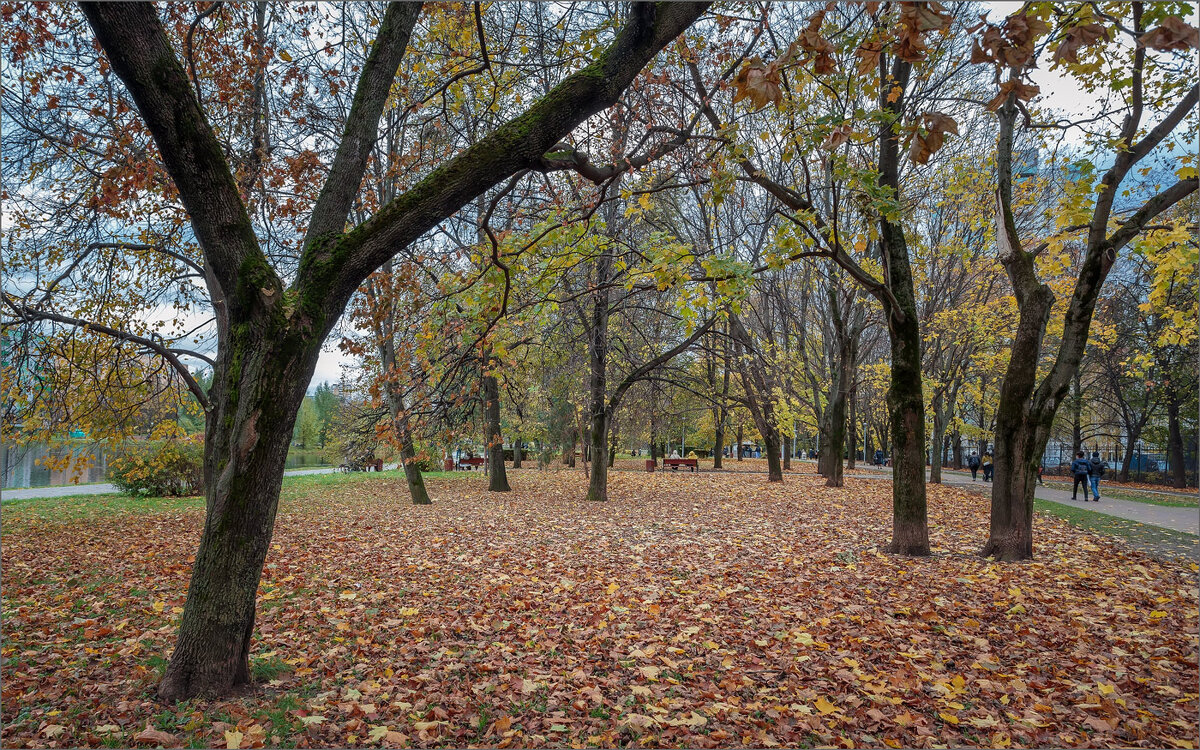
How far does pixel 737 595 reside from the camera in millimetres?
6043

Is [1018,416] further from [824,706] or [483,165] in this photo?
[483,165]

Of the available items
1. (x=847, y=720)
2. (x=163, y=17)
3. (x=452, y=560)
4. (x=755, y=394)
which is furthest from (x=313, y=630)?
(x=755, y=394)

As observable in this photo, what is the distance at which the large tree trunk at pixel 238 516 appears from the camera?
3.67 m

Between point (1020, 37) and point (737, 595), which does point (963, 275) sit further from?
point (1020, 37)

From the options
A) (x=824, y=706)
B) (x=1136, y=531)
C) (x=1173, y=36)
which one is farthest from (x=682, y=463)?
(x=1173, y=36)

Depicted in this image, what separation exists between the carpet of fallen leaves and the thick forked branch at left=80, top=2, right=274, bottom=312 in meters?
2.64

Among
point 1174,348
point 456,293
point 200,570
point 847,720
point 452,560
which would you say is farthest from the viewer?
point 1174,348

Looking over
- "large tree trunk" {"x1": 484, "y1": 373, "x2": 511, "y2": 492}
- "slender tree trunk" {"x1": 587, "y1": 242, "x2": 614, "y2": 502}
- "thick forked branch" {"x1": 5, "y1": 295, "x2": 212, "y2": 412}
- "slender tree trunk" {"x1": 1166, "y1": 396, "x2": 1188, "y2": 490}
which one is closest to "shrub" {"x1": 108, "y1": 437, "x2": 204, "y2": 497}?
"large tree trunk" {"x1": 484, "y1": 373, "x2": 511, "y2": 492}

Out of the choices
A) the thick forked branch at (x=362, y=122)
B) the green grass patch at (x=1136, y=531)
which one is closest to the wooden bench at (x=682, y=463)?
the green grass patch at (x=1136, y=531)

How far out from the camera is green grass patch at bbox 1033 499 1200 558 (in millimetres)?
8930

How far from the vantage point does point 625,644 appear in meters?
4.68

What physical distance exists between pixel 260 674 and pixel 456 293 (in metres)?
4.24

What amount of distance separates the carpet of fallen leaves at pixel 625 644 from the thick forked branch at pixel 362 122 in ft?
10.4

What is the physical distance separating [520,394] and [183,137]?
11.9 m
